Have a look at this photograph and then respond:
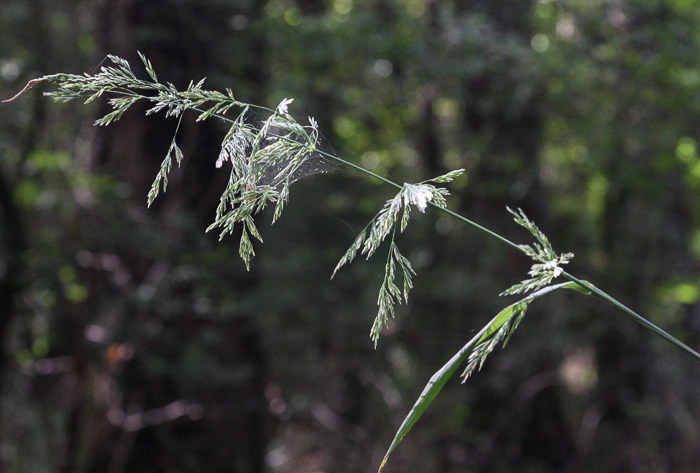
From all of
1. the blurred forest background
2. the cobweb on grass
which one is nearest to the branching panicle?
the cobweb on grass

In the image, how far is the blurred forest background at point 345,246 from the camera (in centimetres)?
393

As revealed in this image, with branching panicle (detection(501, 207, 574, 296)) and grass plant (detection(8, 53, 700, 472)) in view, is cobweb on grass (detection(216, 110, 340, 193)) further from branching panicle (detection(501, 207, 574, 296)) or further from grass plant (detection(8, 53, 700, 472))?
branching panicle (detection(501, 207, 574, 296))

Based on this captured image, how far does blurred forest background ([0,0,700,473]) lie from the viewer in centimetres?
393

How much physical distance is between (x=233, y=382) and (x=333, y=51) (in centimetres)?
253

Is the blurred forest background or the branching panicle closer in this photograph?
the branching panicle

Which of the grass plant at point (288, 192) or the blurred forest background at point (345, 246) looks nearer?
the grass plant at point (288, 192)

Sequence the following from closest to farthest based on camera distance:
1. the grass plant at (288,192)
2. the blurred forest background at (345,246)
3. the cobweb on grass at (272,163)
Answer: the grass plant at (288,192) < the cobweb on grass at (272,163) < the blurred forest background at (345,246)

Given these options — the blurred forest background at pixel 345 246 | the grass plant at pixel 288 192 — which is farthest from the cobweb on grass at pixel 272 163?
the blurred forest background at pixel 345 246

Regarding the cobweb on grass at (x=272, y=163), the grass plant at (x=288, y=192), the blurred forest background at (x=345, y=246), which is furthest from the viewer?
the blurred forest background at (x=345, y=246)

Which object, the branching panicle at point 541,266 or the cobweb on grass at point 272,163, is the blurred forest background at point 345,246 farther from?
the branching panicle at point 541,266

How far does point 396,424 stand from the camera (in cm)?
550

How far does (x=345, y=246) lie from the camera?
7.10 meters

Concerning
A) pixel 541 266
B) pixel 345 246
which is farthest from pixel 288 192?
pixel 345 246

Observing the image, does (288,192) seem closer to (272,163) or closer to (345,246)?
(272,163)
